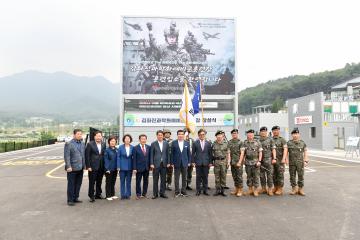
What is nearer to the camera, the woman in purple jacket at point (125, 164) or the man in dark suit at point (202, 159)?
the woman in purple jacket at point (125, 164)

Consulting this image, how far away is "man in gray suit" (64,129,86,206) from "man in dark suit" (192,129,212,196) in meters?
2.92

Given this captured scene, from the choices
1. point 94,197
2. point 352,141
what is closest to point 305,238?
point 94,197

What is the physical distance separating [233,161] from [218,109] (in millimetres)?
8242

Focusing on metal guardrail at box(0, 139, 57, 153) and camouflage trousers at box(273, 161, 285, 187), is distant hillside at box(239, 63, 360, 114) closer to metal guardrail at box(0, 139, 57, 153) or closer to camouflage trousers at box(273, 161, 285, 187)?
metal guardrail at box(0, 139, 57, 153)

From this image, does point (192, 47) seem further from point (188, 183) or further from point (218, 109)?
point (188, 183)

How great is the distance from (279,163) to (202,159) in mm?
2107

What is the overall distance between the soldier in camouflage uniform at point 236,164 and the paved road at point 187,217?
15.2 inches

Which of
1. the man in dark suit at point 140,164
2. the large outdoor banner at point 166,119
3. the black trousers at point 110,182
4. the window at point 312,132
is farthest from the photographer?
the window at point 312,132

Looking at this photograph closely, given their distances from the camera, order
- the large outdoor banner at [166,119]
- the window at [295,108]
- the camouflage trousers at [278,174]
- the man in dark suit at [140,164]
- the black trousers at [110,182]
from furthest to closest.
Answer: the window at [295,108] < the large outdoor banner at [166,119] < the camouflage trousers at [278,174] < the man in dark suit at [140,164] < the black trousers at [110,182]

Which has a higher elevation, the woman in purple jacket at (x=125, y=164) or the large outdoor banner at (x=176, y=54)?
the large outdoor banner at (x=176, y=54)

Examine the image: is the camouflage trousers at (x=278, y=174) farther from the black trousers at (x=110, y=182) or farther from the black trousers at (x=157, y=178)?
the black trousers at (x=110, y=182)

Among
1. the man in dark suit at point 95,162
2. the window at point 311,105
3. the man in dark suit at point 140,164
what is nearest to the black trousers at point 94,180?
the man in dark suit at point 95,162

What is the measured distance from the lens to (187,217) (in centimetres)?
649

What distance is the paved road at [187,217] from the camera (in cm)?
545
